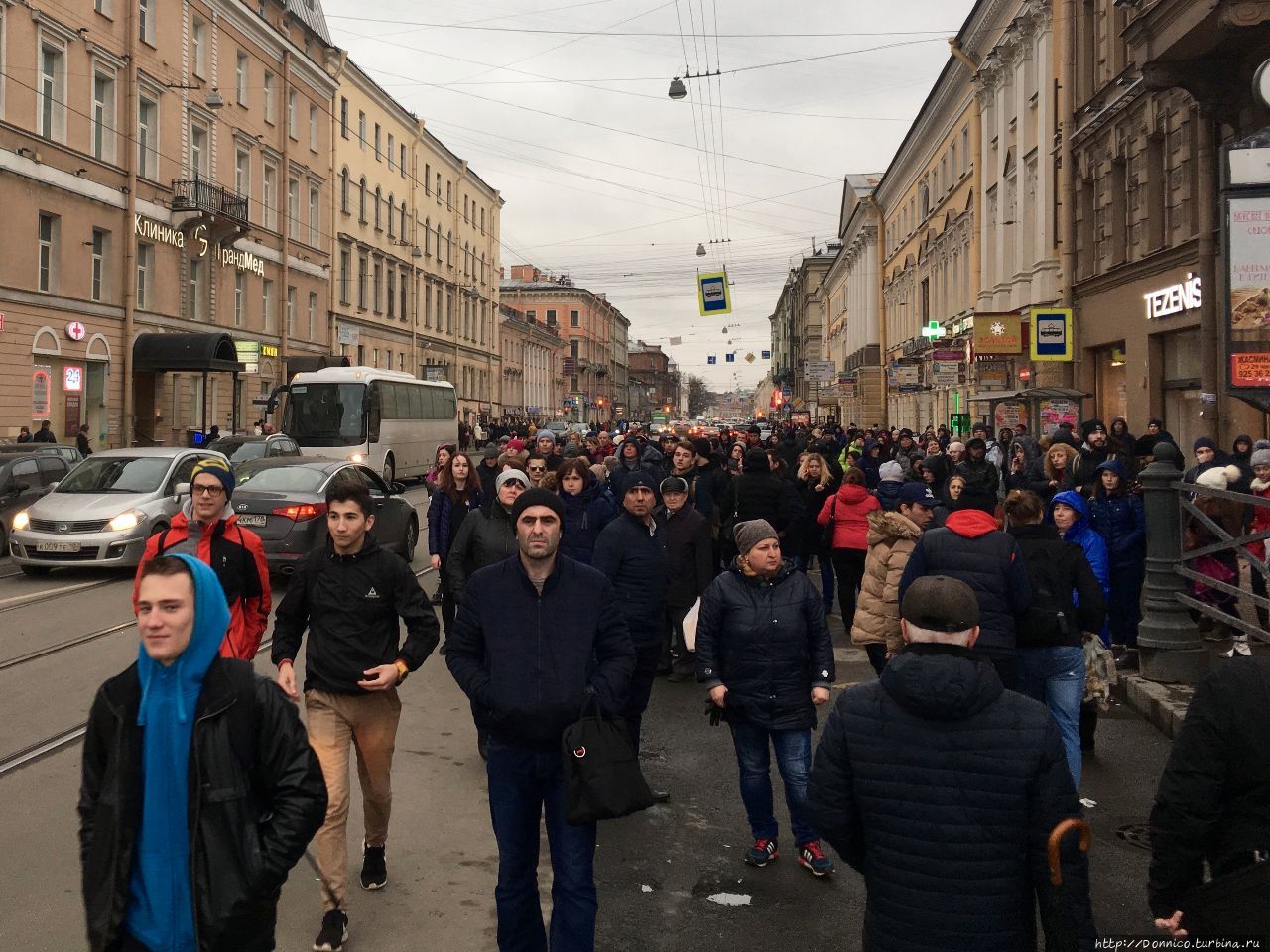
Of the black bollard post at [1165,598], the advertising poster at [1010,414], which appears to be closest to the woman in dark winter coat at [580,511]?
the black bollard post at [1165,598]

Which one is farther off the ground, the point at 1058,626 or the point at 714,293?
the point at 714,293

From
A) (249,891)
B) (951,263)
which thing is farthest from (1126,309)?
(249,891)

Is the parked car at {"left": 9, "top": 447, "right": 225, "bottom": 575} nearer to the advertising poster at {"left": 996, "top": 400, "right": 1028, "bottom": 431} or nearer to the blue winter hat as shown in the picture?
the blue winter hat

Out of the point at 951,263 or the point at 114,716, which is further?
the point at 951,263

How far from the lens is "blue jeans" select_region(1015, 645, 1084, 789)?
18.8 feet

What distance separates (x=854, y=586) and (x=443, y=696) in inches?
160

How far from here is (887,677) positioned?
2.95m

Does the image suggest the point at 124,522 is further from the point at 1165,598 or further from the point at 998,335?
the point at 998,335

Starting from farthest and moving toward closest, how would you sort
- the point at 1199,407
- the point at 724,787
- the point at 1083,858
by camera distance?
the point at 1199,407 → the point at 724,787 → the point at 1083,858

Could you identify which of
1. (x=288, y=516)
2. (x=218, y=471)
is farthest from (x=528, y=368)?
(x=218, y=471)

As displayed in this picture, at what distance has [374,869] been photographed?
4.98 m

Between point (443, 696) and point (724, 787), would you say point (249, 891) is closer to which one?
point (724, 787)

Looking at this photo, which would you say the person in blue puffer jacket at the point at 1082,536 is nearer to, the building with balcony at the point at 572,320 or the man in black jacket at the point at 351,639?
the man in black jacket at the point at 351,639

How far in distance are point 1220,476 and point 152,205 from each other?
101ft
